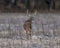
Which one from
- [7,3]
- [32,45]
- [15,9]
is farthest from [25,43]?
[7,3]

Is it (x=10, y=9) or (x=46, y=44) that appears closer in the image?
(x=46, y=44)

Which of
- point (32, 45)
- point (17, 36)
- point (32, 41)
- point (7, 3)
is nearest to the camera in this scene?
point (32, 45)

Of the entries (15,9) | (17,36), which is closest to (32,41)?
(17,36)

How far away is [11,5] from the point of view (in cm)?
2205

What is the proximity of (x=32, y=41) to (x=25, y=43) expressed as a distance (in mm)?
337

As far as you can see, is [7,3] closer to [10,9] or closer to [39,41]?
[10,9]

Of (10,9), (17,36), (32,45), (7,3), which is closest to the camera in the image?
(32,45)

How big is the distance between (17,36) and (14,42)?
1.01 metres

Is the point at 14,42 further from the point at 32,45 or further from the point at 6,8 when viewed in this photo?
the point at 6,8

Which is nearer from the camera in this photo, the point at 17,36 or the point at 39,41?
the point at 39,41

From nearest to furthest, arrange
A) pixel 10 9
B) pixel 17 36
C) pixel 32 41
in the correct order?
1. pixel 32 41
2. pixel 17 36
3. pixel 10 9

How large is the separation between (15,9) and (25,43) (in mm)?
13833

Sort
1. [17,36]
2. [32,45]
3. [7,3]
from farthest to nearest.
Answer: [7,3]
[17,36]
[32,45]

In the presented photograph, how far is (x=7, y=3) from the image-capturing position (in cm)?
2245
